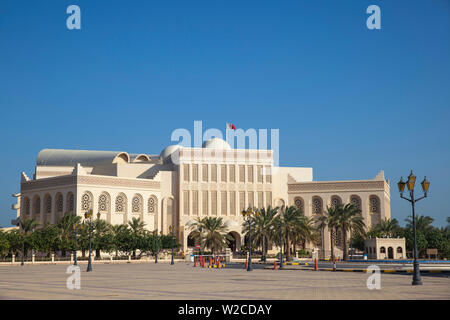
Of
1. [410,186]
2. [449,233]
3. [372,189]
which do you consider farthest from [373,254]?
[410,186]

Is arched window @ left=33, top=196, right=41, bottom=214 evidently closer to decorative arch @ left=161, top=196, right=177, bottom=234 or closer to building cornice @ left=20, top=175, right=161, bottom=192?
building cornice @ left=20, top=175, right=161, bottom=192

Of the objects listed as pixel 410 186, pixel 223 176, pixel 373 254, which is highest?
pixel 223 176

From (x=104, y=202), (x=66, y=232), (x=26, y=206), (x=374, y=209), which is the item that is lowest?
(x=66, y=232)

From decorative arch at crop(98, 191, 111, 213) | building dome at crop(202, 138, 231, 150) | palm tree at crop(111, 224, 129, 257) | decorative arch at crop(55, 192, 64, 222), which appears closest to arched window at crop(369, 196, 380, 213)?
building dome at crop(202, 138, 231, 150)

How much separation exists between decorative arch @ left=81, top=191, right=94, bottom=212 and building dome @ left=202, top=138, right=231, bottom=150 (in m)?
20.4

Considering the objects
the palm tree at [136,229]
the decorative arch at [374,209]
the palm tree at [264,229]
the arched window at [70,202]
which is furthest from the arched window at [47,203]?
the decorative arch at [374,209]

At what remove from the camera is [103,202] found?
70.8 metres

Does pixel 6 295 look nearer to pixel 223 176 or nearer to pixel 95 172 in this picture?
pixel 223 176

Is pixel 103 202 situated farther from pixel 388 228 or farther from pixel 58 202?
pixel 388 228

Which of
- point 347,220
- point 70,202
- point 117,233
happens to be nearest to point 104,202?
point 70,202

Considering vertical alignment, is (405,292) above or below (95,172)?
below

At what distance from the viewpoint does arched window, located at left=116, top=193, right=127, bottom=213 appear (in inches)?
2847
